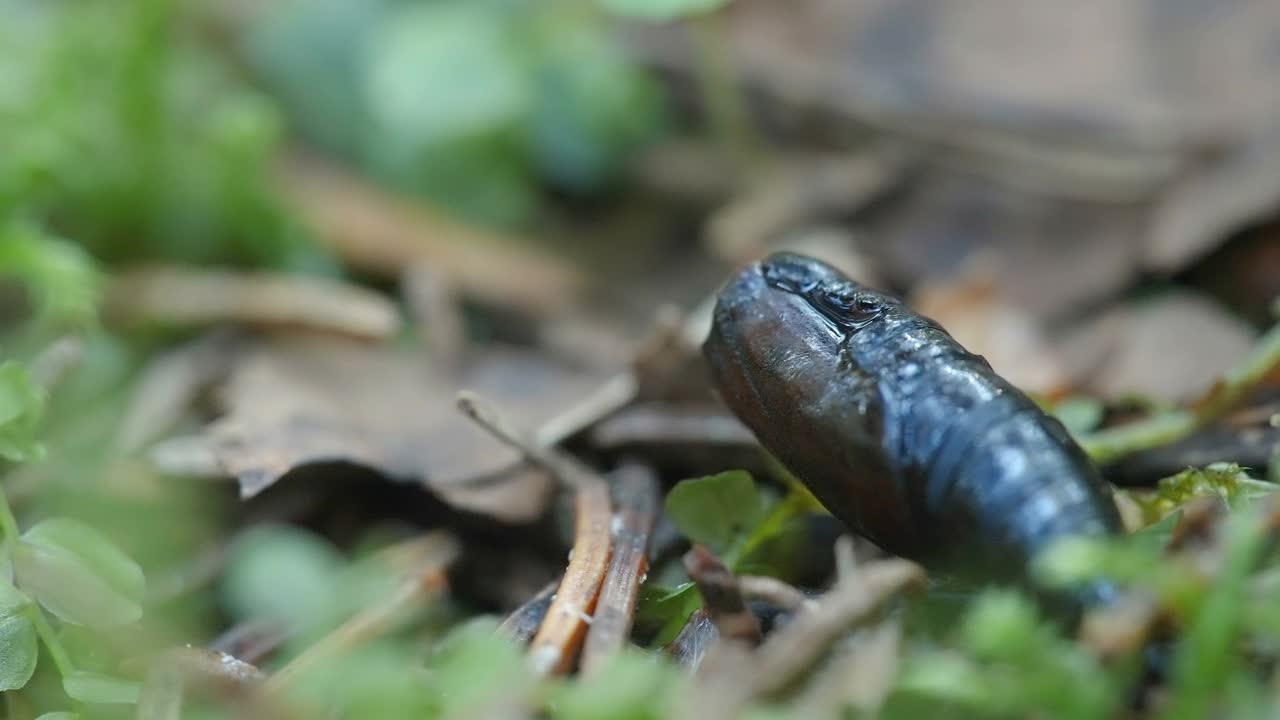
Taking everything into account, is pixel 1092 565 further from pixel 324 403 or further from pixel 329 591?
pixel 324 403

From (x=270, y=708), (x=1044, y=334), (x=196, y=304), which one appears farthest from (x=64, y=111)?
(x=1044, y=334)

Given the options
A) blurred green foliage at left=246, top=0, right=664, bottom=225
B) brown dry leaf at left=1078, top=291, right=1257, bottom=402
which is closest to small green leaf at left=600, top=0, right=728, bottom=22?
blurred green foliage at left=246, top=0, right=664, bottom=225

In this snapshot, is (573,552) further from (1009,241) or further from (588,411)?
(1009,241)

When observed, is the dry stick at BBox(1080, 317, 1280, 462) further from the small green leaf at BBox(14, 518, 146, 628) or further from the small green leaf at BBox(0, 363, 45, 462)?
the small green leaf at BBox(0, 363, 45, 462)

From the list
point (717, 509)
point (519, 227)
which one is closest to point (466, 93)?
point (519, 227)

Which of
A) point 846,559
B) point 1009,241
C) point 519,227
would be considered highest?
point 1009,241

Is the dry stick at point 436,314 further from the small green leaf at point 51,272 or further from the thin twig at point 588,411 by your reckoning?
the small green leaf at point 51,272

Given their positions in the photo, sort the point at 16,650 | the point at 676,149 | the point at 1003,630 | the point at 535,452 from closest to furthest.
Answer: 1. the point at 1003,630
2. the point at 16,650
3. the point at 535,452
4. the point at 676,149
